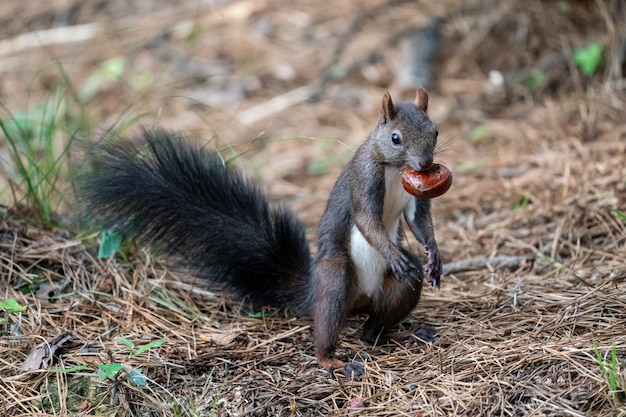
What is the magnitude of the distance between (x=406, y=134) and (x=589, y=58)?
9.12ft

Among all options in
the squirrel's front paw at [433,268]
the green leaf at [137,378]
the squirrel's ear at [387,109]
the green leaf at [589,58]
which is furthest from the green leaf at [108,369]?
the green leaf at [589,58]

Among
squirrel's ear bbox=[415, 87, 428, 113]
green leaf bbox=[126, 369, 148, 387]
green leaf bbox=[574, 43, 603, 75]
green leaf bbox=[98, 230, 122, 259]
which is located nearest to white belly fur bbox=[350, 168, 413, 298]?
squirrel's ear bbox=[415, 87, 428, 113]

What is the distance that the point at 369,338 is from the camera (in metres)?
2.79

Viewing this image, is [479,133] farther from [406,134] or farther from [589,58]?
[406,134]

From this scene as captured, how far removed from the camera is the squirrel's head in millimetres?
2566

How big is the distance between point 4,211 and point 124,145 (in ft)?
2.50

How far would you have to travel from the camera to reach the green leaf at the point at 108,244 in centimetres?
309

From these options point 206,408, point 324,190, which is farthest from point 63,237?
point 324,190

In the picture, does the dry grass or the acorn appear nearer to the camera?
the dry grass

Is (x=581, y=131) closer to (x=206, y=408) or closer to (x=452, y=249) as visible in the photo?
(x=452, y=249)

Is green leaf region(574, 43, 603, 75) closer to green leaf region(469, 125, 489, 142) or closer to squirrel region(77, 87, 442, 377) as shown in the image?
green leaf region(469, 125, 489, 142)

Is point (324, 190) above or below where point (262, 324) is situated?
below

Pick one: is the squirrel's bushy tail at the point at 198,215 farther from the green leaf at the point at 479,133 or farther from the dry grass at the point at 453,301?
the green leaf at the point at 479,133

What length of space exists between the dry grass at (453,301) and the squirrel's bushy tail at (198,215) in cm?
20
